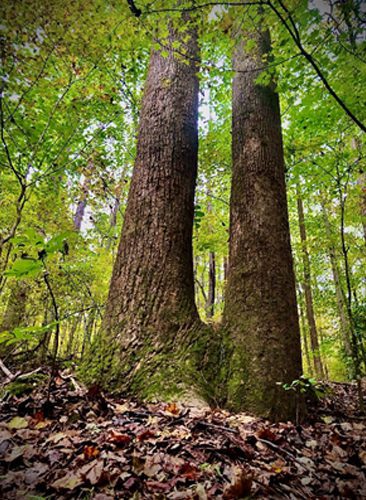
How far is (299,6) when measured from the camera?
187 cm

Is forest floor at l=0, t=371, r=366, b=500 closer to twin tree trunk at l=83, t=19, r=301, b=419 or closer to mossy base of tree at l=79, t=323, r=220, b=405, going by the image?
mossy base of tree at l=79, t=323, r=220, b=405

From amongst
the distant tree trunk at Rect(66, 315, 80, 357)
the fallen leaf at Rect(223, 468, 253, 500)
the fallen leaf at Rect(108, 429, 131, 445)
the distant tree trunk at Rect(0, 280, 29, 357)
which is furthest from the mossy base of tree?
the distant tree trunk at Rect(0, 280, 29, 357)

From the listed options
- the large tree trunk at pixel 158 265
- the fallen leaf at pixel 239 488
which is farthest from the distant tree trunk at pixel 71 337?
the fallen leaf at pixel 239 488

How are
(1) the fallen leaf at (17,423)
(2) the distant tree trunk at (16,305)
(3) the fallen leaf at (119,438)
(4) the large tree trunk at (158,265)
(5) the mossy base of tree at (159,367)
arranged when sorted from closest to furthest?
(3) the fallen leaf at (119,438) < (1) the fallen leaf at (17,423) < (5) the mossy base of tree at (159,367) < (4) the large tree trunk at (158,265) < (2) the distant tree trunk at (16,305)

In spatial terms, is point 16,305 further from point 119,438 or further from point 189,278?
point 119,438

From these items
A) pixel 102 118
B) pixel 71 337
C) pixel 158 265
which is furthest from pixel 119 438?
pixel 102 118

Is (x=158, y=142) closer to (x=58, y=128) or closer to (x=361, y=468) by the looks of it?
(x=58, y=128)

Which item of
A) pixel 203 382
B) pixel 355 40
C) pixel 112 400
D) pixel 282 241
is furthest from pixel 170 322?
pixel 355 40

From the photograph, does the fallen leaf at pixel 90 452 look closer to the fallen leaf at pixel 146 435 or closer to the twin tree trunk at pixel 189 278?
the fallen leaf at pixel 146 435

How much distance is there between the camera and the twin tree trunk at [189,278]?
2209 mm

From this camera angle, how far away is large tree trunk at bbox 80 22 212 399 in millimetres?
2225

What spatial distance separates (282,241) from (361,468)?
178cm

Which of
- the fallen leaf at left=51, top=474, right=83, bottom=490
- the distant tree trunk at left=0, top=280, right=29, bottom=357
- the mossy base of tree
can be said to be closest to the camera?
the fallen leaf at left=51, top=474, right=83, bottom=490

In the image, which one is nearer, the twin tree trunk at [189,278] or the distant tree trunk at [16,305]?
the twin tree trunk at [189,278]
